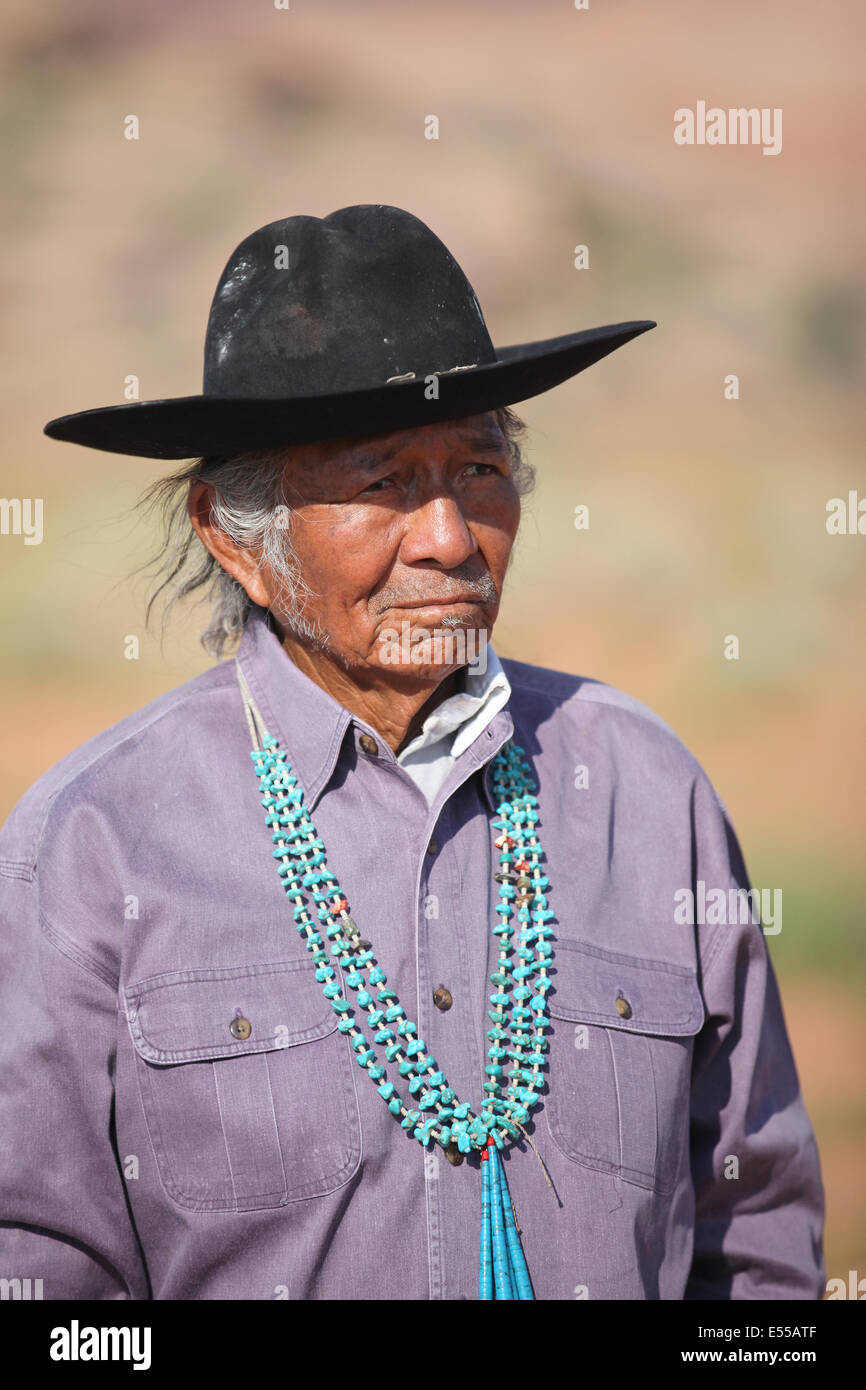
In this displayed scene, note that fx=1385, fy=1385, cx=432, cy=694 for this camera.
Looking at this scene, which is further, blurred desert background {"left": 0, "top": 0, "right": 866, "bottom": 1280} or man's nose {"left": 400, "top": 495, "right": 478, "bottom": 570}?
blurred desert background {"left": 0, "top": 0, "right": 866, "bottom": 1280}

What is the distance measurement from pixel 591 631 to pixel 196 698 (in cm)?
587

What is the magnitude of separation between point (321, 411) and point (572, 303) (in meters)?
8.21

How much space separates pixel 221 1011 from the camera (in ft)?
7.02

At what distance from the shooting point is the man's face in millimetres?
2260

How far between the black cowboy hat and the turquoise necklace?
0.52 meters

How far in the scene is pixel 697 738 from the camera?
24.3 ft

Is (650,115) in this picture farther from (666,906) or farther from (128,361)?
(666,906)

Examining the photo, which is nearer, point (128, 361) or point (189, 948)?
point (189, 948)

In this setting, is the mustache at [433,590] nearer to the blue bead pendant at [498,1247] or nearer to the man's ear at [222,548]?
the man's ear at [222,548]

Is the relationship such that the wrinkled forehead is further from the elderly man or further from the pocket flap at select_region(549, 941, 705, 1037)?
the pocket flap at select_region(549, 941, 705, 1037)

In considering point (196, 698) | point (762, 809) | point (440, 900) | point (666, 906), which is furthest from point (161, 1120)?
point (762, 809)

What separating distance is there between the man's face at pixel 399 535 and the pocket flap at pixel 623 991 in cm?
55

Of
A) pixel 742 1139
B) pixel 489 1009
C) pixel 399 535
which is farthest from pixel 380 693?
pixel 742 1139

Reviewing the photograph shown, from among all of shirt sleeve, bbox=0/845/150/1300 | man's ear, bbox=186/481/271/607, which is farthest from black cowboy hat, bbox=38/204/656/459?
shirt sleeve, bbox=0/845/150/1300
